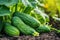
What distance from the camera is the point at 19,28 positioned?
254 cm

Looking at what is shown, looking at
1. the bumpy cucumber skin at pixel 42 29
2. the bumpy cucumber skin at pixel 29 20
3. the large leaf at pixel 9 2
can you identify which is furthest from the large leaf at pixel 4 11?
the bumpy cucumber skin at pixel 42 29

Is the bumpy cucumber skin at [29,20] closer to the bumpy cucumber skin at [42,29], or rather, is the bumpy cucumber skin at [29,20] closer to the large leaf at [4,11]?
the bumpy cucumber skin at [42,29]

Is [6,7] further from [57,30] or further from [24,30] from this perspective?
[57,30]

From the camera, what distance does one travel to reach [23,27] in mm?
2529

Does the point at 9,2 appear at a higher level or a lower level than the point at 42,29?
higher

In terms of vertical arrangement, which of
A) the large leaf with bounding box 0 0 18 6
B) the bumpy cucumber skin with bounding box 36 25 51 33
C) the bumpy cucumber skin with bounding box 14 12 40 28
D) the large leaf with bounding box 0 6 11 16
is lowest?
the bumpy cucumber skin with bounding box 36 25 51 33

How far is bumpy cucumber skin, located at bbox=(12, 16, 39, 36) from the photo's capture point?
8.27 ft

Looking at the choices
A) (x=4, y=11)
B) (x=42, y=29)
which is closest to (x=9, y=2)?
(x=4, y=11)

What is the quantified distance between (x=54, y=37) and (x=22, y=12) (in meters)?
0.55

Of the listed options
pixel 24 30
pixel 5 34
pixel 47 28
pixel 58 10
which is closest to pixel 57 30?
pixel 47 28

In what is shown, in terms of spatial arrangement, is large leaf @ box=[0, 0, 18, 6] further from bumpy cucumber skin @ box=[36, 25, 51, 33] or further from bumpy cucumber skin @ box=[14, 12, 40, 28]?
bumpy cucumber skin @ box=[36, 25, 51, 33]

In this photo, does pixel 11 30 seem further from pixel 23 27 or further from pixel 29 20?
pixel 29 20

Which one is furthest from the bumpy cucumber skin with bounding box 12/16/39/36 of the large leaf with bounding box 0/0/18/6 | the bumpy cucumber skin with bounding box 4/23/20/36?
the large leaf with bounding box 0/0/18/6

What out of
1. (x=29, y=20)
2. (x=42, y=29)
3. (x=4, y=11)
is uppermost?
(x=4, y=11)
